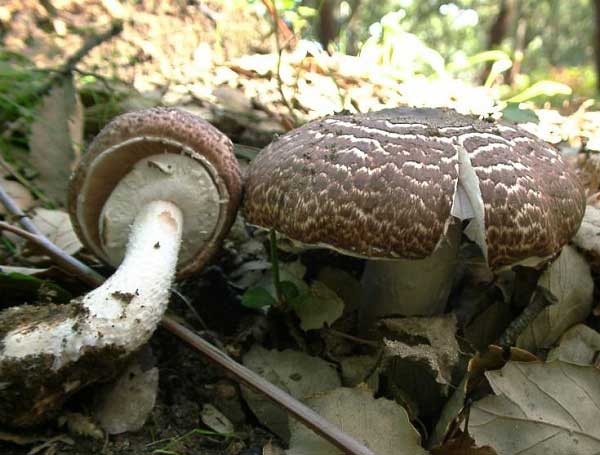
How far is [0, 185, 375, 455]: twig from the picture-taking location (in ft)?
5.69

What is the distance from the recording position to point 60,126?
3377 mm

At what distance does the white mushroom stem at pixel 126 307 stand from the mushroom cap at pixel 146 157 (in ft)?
0.66

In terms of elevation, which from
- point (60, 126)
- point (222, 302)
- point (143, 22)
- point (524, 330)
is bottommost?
point (222, 302)

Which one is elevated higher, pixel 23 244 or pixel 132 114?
pixel 132 114

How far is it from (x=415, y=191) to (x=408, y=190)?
0.09 feet

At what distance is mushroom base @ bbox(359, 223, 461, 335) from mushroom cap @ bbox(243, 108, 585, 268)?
46cm

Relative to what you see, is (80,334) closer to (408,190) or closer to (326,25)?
(408,190)

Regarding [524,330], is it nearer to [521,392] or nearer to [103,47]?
[521,392]

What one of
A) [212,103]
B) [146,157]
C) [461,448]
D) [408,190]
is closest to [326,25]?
[212,103]

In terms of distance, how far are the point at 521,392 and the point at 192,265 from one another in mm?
1550

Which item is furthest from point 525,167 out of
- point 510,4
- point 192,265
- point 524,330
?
point 510,4

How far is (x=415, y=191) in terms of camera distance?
77.3 inches

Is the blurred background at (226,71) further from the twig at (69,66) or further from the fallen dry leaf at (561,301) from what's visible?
the fallen dry leaf at (561,301)

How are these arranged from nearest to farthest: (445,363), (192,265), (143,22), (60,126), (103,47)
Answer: (445,363), (192,265), (60,126), (103,47), (143,22)
